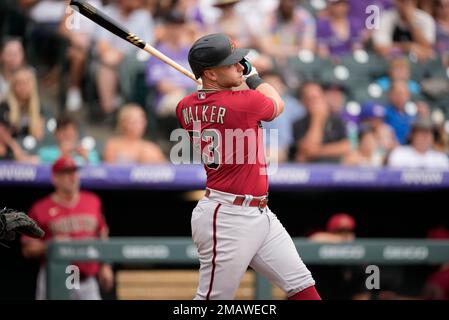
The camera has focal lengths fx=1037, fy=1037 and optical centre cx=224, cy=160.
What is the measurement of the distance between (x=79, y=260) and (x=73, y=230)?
543mm

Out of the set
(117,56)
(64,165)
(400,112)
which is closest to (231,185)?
(64,165)

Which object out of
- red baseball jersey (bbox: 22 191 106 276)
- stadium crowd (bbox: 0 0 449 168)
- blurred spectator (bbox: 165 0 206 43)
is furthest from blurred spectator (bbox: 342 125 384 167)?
red baseball jersey (bbox: 22 191 106 276)

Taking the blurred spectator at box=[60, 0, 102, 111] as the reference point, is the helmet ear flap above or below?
below

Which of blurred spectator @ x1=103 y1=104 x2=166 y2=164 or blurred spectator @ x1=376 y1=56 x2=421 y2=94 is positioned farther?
blurred spectator @ x1=376 y1=56 x2=421 y2=94

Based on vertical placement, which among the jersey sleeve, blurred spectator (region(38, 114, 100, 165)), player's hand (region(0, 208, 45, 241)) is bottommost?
player's hand (region(0, 208, 45, 241))

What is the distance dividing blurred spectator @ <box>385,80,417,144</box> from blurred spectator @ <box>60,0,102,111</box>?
9.28 feet

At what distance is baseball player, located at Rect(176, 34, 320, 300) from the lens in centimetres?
526

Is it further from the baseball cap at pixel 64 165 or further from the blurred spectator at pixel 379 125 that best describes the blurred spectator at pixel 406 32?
the baseball cap at pixel 64 165

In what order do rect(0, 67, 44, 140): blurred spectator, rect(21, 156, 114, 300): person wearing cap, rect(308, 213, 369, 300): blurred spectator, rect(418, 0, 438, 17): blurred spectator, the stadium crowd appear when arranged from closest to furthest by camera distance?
rect(21, 156, 114, 300): person wearing cap
rect(308, 213, 369, 300): blurred spectator
rect(0, 67, 44, 140): blurred spectator
the stadium crowd
rect(418, 0, 438, 17): blurred spectator

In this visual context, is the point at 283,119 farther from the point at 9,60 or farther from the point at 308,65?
the point at 9,60

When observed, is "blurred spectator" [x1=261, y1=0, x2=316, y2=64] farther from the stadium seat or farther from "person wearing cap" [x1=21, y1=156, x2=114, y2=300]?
"person wearing cap" [x1=21, y1=156, x2=114, y2=300]

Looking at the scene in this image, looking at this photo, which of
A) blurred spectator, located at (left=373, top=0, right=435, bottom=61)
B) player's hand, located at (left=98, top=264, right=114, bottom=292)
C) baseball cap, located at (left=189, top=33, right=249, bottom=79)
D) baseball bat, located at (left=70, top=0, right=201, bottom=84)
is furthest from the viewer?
blurred spectator, located at (left=373, top=0, right=435, bottom=61)

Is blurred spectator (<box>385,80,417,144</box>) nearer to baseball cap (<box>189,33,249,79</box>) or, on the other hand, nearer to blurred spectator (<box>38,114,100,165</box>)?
blurred spectator (<box>38,114,100,165</box>)

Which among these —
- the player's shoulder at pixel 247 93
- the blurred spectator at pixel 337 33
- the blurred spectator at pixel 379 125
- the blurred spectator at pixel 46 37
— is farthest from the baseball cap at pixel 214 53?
the blurred spectator at pixel 337 33
